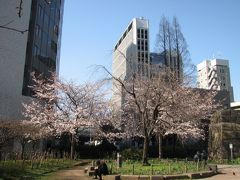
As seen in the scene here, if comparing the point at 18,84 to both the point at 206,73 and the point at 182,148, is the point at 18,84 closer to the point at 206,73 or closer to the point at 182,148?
the point at 182,148

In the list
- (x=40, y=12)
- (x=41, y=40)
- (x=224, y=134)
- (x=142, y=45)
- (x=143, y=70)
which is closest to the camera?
(x=224, y=134)

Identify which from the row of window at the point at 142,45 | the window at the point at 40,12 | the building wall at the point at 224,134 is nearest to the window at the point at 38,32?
the window at the point at 40,12

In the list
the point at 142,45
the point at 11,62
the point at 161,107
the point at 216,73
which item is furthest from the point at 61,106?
the point at 216,73

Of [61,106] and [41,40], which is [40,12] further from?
[61,106]

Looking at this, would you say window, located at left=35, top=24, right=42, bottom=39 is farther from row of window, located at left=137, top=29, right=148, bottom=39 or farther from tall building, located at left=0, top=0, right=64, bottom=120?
row of window, located at left=137, top=29, right=148, bottom=39

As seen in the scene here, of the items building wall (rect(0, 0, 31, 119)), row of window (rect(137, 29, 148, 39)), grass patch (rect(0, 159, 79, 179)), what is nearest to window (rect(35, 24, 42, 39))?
building wall (rect(0, 0, 31, 119))

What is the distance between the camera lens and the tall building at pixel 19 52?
3400 centimetres

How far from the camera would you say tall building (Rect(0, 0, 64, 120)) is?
34000 mm

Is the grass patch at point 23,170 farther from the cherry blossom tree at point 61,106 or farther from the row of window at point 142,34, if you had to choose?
the row of window at point 142,34

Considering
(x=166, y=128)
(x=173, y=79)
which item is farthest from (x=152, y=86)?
(x=166, y=128)

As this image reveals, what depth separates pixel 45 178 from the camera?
18.3 m

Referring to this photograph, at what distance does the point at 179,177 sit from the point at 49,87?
24.1 m

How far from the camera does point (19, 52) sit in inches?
1394

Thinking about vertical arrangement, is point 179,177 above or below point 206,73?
below
